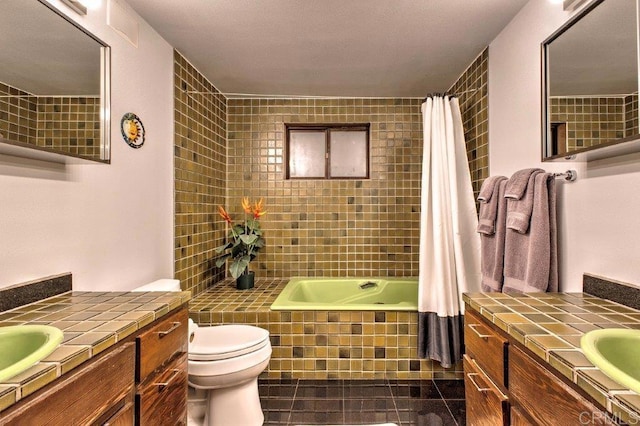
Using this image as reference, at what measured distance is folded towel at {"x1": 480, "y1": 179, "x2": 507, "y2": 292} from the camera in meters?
1.69

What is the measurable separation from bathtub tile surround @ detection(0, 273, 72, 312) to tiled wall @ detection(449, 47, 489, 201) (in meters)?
2.48

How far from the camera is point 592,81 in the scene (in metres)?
1.27

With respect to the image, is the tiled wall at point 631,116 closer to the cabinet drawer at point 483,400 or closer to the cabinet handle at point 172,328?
the cabinet drawer at point 483,400

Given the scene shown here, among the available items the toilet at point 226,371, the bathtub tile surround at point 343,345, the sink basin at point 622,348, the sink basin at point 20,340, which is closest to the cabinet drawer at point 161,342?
the sink basin at point 20,340

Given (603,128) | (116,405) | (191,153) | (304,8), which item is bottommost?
(116,405)

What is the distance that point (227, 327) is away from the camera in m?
2.08

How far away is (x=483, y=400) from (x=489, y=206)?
1004mm

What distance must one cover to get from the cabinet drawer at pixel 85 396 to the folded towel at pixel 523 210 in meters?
1.61

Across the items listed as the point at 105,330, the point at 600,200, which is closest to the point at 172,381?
the point at 105,330

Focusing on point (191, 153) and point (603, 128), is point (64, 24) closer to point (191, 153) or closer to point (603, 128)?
point (191, 153)

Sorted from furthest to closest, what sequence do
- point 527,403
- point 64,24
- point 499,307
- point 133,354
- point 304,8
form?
1. point 304,8
2. point 64,24
3. point 499,307
4. point 133,354
5. point 527,403

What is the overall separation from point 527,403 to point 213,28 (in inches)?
94.1

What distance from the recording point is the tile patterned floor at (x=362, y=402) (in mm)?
1902

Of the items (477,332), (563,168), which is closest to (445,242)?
(563,168)
